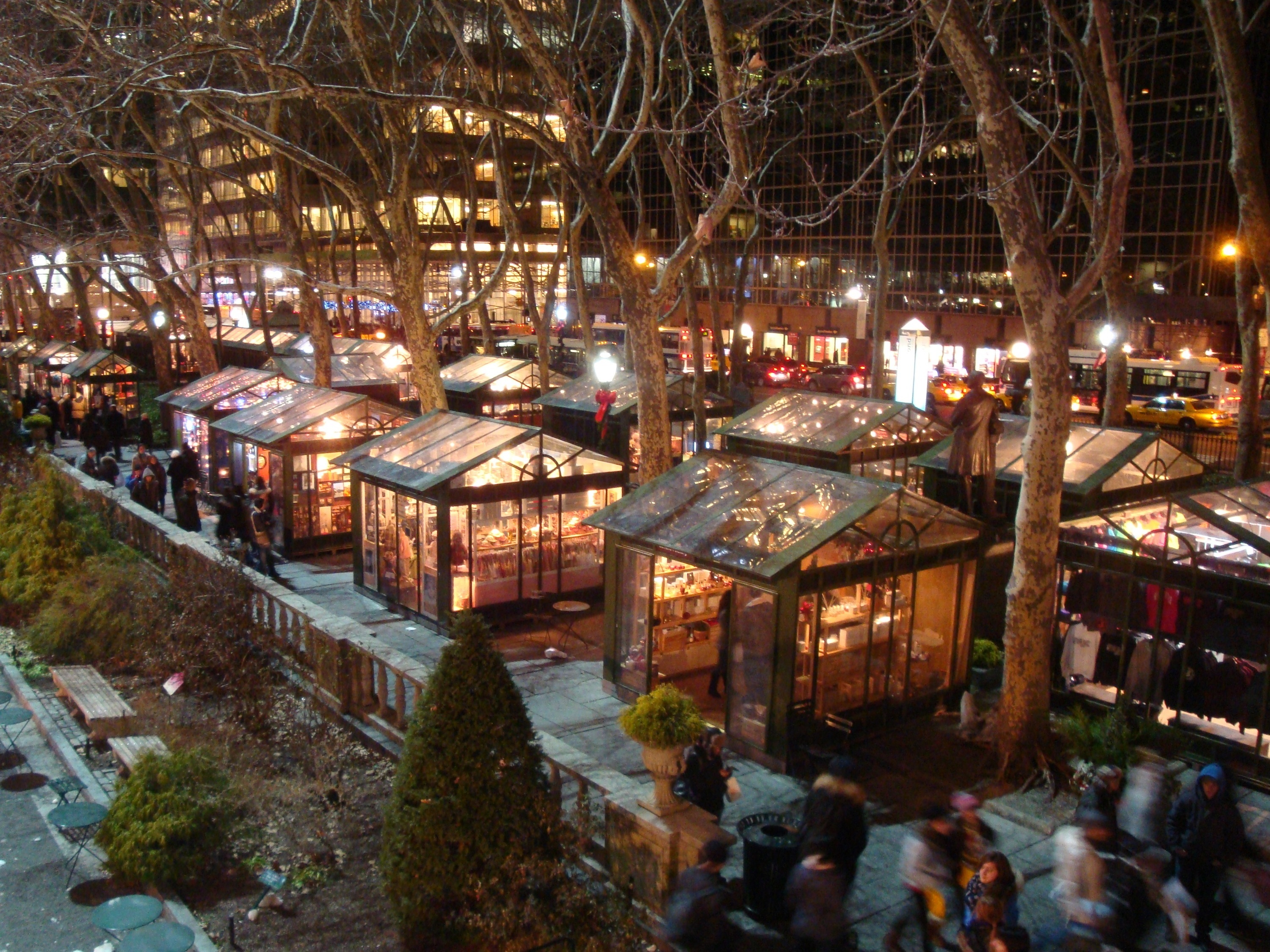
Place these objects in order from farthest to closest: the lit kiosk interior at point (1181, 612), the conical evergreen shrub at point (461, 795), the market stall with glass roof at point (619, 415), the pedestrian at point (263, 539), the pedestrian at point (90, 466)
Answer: the market stall with glass roof at point (619, 415) < the pedestrian at point (90, 466) < the pedestrian at point (263, 539) < the lit kiosk interior at point (1181, 612) < the conical evergreen shrub at point (461, 795)

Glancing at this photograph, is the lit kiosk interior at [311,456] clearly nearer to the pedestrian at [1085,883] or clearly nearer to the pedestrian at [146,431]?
the pedestrian at [146,431]

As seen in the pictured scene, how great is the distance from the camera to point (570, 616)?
16.3 m

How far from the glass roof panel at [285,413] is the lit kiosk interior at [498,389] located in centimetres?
718

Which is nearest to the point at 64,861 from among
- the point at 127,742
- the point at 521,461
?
the point at 127,742

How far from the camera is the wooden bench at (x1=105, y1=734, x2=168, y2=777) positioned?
9039mm

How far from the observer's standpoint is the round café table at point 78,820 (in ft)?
26.9

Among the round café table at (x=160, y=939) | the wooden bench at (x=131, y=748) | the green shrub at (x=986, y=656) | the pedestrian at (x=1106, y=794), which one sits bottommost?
the green shrub at (x=986, y=656)

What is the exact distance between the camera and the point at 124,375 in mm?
33844

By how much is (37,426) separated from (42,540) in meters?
13.1

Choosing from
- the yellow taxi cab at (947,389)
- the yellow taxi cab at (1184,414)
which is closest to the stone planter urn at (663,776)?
the yellow taxi cab at (947,389)

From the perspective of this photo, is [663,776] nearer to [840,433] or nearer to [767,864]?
[767,864]

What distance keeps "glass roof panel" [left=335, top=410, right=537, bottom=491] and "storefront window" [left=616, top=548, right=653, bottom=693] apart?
3676 millimetres

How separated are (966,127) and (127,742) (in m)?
50.3

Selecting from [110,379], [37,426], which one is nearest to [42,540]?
[37,426]
